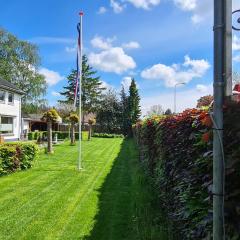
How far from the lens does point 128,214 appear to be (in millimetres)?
8484

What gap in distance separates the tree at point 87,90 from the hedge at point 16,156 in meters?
59.9

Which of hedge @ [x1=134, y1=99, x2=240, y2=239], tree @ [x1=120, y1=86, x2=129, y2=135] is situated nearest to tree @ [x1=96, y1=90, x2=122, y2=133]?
tree @ [x1=120, y1=86, x2=129, y2=135]

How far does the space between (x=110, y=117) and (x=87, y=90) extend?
44.6ft

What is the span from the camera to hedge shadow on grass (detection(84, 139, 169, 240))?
6.75m

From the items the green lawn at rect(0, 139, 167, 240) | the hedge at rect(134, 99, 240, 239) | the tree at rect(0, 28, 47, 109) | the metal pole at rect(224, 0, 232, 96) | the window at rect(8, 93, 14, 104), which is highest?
the tree at rect(0, 28, 47, 109)

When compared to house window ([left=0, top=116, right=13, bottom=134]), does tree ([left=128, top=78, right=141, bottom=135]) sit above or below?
above

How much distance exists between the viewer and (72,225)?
7.67 meters

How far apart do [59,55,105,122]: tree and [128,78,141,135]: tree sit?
9.85 metres

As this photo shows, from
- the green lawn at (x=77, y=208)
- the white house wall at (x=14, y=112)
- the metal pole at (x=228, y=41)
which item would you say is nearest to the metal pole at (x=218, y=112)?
the metal pole at (x=228, y=41)

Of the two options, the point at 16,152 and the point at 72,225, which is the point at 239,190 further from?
the point at 16,152

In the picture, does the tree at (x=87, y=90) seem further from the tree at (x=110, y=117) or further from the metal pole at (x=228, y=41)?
the metal pole at (x=228, y=41)

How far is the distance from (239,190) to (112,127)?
63700 mm

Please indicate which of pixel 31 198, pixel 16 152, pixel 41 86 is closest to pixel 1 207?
pixel 31 198

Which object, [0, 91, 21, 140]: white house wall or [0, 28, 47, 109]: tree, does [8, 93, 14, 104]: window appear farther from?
[0, 28, 47, 109]: tree
